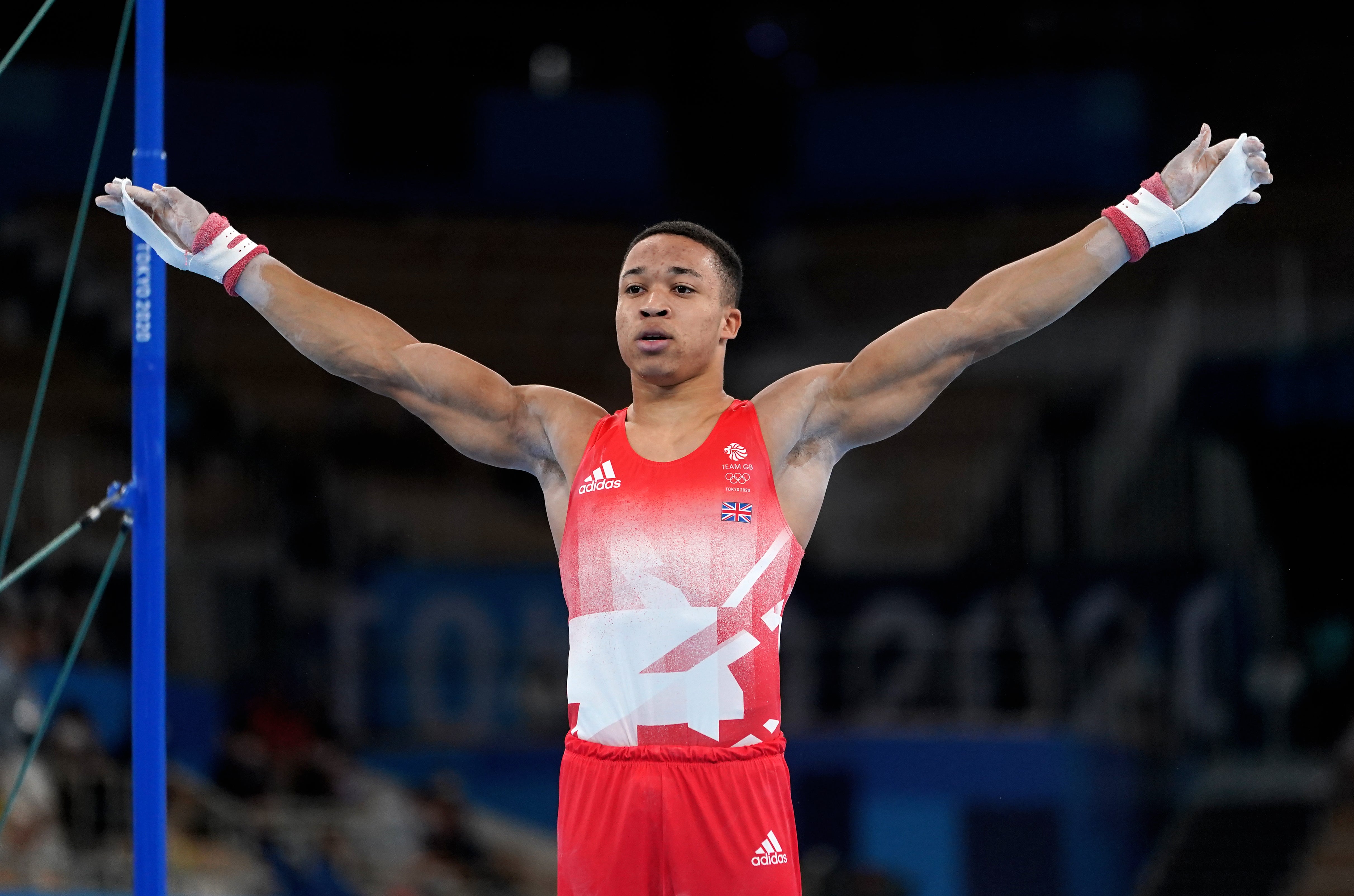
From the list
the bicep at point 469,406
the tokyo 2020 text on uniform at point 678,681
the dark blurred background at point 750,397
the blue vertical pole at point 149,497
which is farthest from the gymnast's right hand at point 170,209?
the dark blurred background at point 750,397

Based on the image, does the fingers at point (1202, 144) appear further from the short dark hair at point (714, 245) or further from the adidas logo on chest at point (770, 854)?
the adidas logo on chest at point (770, 854)

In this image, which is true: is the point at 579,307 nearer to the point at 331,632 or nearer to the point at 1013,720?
the point at 331,632

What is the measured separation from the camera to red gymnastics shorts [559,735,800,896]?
2.70 meters

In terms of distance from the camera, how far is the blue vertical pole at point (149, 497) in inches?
127

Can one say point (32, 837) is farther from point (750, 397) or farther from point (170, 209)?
point (170, 209)

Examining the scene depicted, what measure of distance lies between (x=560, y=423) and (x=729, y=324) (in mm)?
503

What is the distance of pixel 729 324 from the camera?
3.27m

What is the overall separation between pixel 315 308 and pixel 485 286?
8216 mm

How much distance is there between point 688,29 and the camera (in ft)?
38.1

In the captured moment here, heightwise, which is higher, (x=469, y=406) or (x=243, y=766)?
(x=469, y=406)

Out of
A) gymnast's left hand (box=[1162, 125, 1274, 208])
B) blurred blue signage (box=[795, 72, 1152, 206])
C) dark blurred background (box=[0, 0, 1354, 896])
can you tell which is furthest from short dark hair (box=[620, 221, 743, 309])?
blurred blue signage (box=[795, 72, 1152, 206])

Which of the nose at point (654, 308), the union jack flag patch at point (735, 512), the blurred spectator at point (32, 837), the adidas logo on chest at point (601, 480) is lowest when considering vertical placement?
the blurred spectator at point (32, 837)

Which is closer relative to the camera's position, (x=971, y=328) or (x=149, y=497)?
(x=971, y=328)

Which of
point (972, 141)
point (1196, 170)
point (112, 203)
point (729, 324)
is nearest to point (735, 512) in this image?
point (729, 324)
